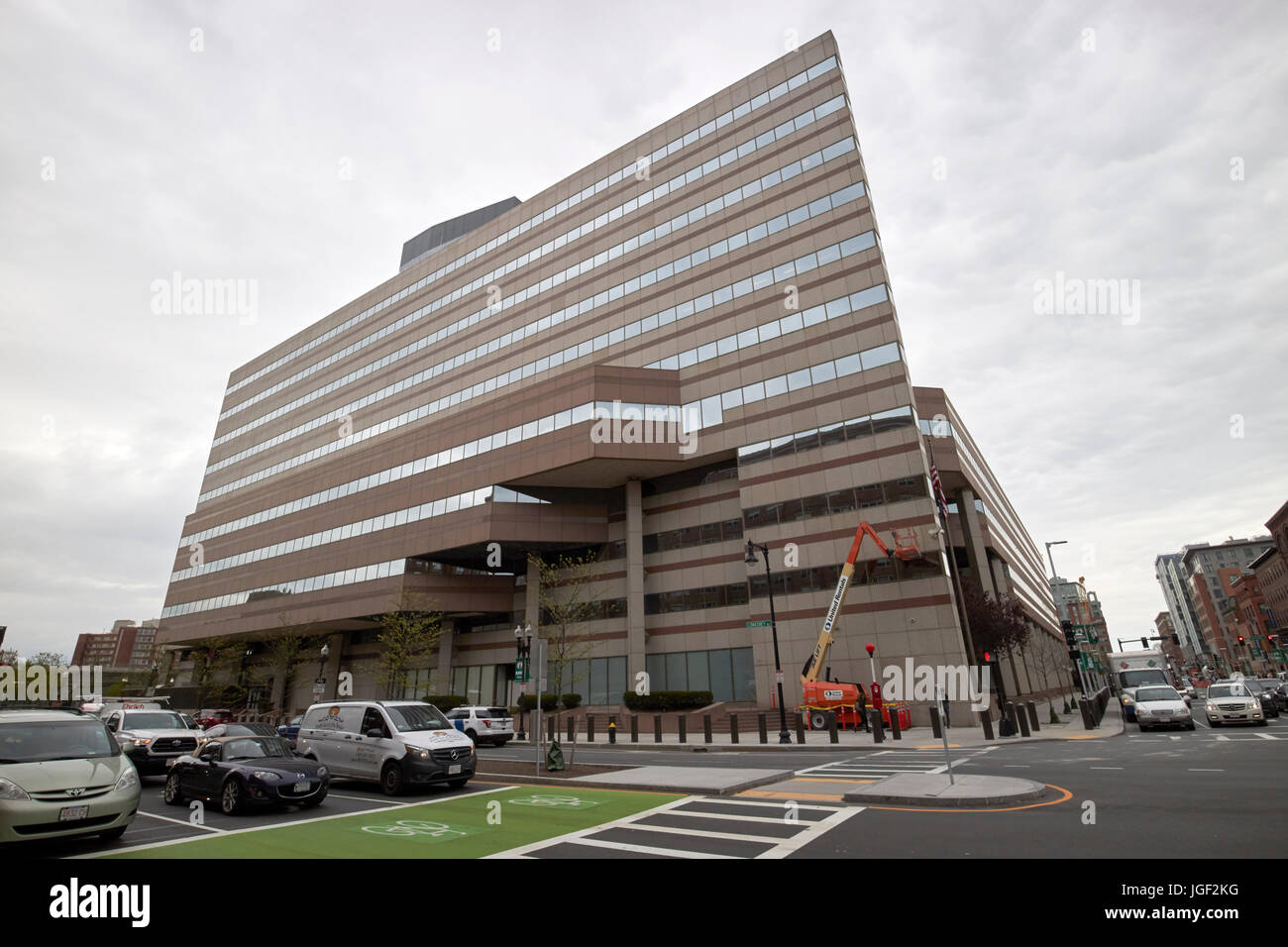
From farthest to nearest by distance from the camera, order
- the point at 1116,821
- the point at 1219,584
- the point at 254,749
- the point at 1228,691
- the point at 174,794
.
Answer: the point at 1219,584, the point at 1228,691, the point at 174,794, the point at 254,749, the point at 1116,821

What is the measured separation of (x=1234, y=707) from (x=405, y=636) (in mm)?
41900

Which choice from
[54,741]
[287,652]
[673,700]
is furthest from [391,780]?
[287,652]

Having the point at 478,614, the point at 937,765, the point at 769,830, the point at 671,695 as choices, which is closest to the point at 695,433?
the point at 671,695

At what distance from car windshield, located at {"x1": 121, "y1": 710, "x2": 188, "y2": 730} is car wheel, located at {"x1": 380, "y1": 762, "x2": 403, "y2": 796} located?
29.6 feet

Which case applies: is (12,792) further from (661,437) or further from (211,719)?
(661,437)

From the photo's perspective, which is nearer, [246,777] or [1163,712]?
[246,777]

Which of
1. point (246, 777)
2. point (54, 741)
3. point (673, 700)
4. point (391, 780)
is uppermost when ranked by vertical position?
point (54, 741)

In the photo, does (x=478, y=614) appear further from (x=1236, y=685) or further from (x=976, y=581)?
(x=1236, y=685)

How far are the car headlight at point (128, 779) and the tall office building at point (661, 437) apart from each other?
97.2ft

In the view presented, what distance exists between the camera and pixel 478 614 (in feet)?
161

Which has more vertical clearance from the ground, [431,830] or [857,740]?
[431,830]

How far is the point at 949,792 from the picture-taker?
1016 cm

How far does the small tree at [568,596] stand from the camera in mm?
40166
